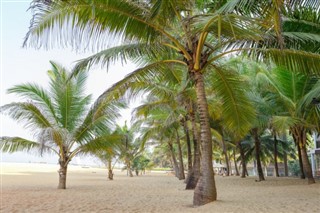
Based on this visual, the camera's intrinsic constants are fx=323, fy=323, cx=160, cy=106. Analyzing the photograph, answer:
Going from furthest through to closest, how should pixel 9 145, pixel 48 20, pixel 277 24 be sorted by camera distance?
pixel 9 145 → pixel 48 20 → pixel 277 24

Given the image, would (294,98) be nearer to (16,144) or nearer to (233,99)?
(233,99)

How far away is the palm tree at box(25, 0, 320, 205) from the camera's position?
5496 mm

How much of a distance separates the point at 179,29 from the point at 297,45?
2.83 metres

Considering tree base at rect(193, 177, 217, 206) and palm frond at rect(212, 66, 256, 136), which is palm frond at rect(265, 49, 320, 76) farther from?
tree base at rect(193, 177, 217, 206)

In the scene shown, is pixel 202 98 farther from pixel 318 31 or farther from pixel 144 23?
pixel 318 31

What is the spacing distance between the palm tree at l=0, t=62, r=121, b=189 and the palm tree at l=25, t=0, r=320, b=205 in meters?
5.53

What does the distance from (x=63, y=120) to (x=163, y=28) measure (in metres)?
8.07

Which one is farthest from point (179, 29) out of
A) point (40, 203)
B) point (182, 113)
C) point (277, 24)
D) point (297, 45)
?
point (182, 113)

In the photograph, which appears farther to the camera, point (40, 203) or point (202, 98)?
point (40, 203)

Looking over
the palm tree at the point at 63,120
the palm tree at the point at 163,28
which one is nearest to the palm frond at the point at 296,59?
the palm tree at the point at 163,28

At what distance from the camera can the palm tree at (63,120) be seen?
12.9m

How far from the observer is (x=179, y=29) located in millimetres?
8133

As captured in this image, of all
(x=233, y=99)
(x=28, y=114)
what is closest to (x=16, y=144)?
(x=28, y=114)

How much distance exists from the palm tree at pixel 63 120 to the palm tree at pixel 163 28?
553 centimetres
